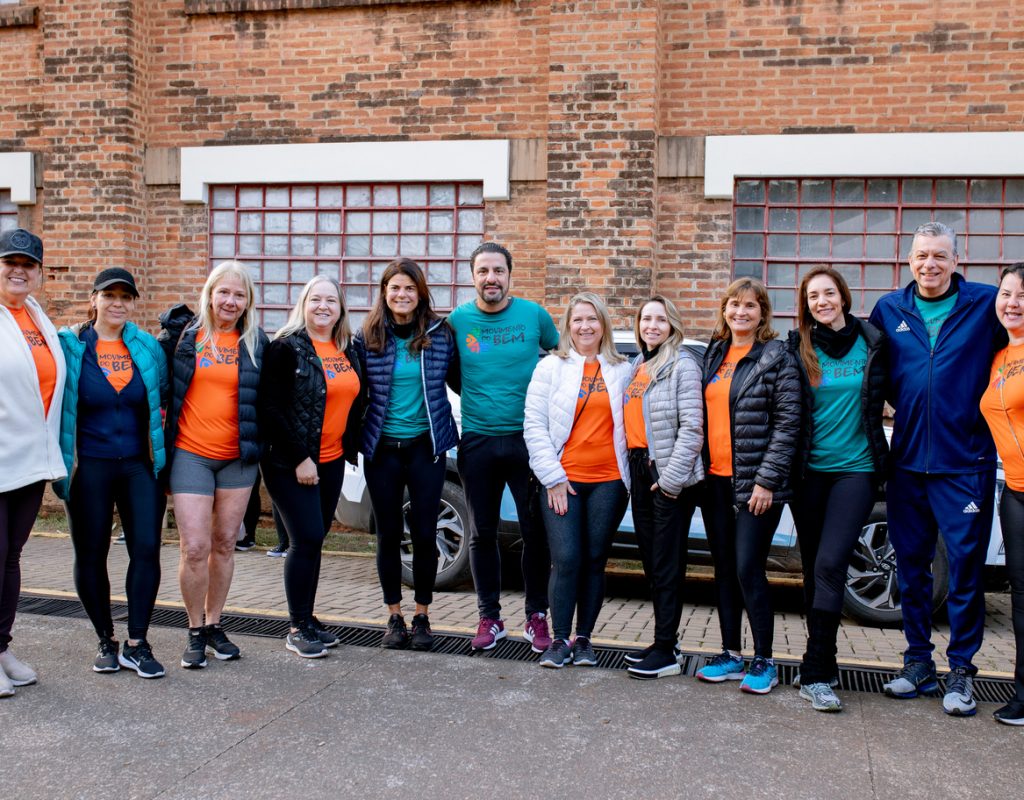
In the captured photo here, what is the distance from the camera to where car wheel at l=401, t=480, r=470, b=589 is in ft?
21.9

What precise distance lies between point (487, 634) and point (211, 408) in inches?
74.9

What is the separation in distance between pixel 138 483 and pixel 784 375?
10.3ft

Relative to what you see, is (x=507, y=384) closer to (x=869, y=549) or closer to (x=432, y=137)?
(x=869, y=549)

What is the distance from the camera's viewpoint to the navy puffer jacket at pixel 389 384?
5.19 meters

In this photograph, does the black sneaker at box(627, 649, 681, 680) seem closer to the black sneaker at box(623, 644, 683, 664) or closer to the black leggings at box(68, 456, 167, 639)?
the black sneaker at box(623, 644, 683, 664)

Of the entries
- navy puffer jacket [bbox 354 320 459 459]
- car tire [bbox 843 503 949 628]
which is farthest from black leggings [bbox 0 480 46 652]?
car tire [bbox 843 503 949 628]

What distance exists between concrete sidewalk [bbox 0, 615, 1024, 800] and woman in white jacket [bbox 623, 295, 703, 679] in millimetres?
345

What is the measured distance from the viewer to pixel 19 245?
4.61 metres

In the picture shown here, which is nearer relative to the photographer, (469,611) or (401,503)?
(401,503)

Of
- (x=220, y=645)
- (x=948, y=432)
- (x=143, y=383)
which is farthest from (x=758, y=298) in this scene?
(x=220, y=645)

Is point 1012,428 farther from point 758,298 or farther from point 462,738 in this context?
point 462,738

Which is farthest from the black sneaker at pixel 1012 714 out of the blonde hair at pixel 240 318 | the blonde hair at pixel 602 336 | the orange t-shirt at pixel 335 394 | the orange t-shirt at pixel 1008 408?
the blonde hair at pixel 240 318

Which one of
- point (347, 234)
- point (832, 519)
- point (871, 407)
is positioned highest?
point (347, 234)

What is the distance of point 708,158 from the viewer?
8734 millimetres
